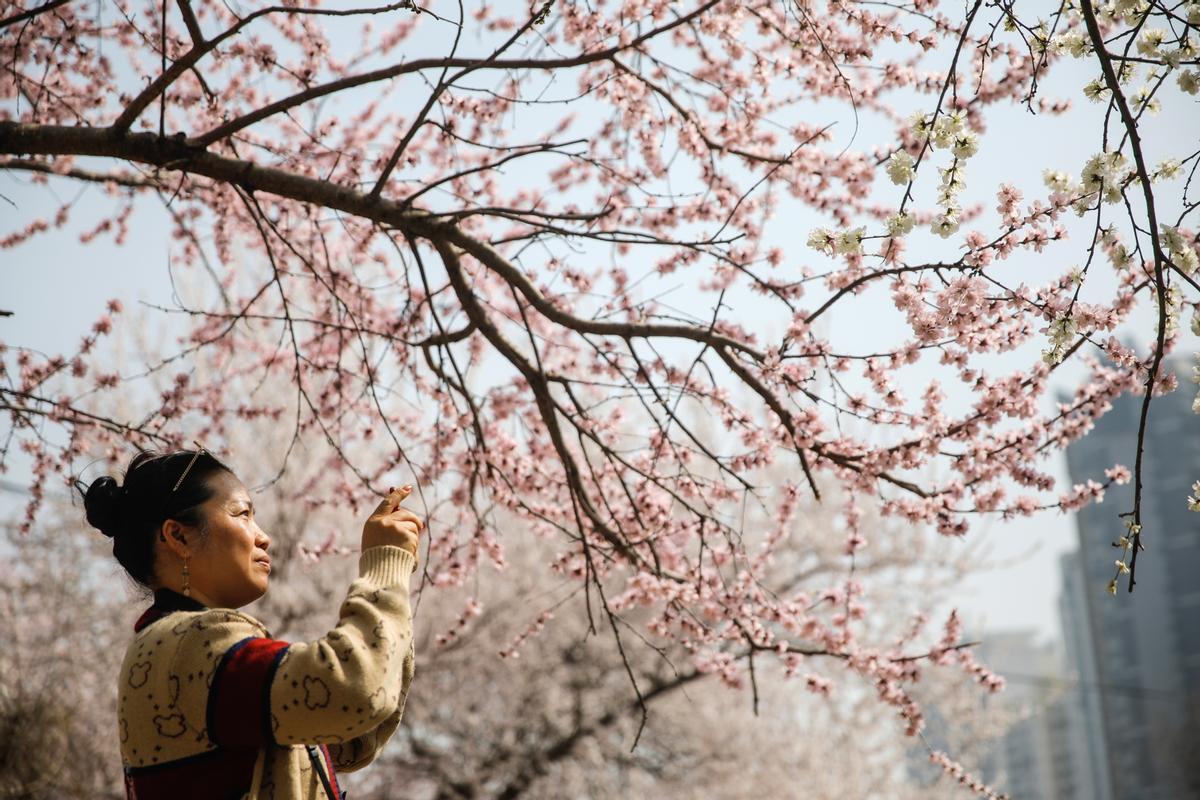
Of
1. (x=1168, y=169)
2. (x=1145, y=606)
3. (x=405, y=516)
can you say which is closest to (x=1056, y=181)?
(x=1168, y=169)

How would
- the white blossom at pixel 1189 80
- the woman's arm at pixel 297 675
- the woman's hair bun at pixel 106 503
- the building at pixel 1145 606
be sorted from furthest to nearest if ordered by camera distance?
the building at pixel 1145 606, the white blossom at pixel 1189 80, the woman's hair bun at pixel 106 503, the woman's arm at pixel 297 675

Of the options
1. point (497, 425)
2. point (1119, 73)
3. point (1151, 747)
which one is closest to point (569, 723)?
point (497, 425)

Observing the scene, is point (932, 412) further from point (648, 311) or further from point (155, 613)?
point (155, 613)

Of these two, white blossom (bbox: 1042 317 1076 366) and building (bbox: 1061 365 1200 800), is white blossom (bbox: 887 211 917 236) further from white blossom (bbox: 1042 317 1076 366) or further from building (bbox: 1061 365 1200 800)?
building (bbox: 1061 365 1200 800)

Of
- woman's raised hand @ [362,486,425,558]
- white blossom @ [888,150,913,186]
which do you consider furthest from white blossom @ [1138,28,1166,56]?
woman's raised hand @ [362,486,425,558]

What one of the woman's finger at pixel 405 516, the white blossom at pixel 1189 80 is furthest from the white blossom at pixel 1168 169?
the woman's finger at pixel 405 516

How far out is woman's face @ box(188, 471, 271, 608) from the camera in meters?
1.69

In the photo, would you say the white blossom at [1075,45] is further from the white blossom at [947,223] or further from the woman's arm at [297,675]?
the woman's arm at [297,675]

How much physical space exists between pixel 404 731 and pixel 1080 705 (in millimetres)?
44569

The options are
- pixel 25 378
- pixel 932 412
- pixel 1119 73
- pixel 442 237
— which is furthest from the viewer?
pixel 25 378

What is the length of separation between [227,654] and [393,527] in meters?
0.32

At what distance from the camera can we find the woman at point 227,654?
1426 millimetres

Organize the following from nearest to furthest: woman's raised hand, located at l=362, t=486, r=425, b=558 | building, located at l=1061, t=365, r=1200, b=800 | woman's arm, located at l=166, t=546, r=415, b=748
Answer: woman's arm, located at l=166, t=546, r=415, b=748 → woman's raised hand, located at l=362, t=486, r=425, b=558 → building, located at l=1061, t=365, r=1200, b=800

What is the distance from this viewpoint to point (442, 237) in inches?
117
